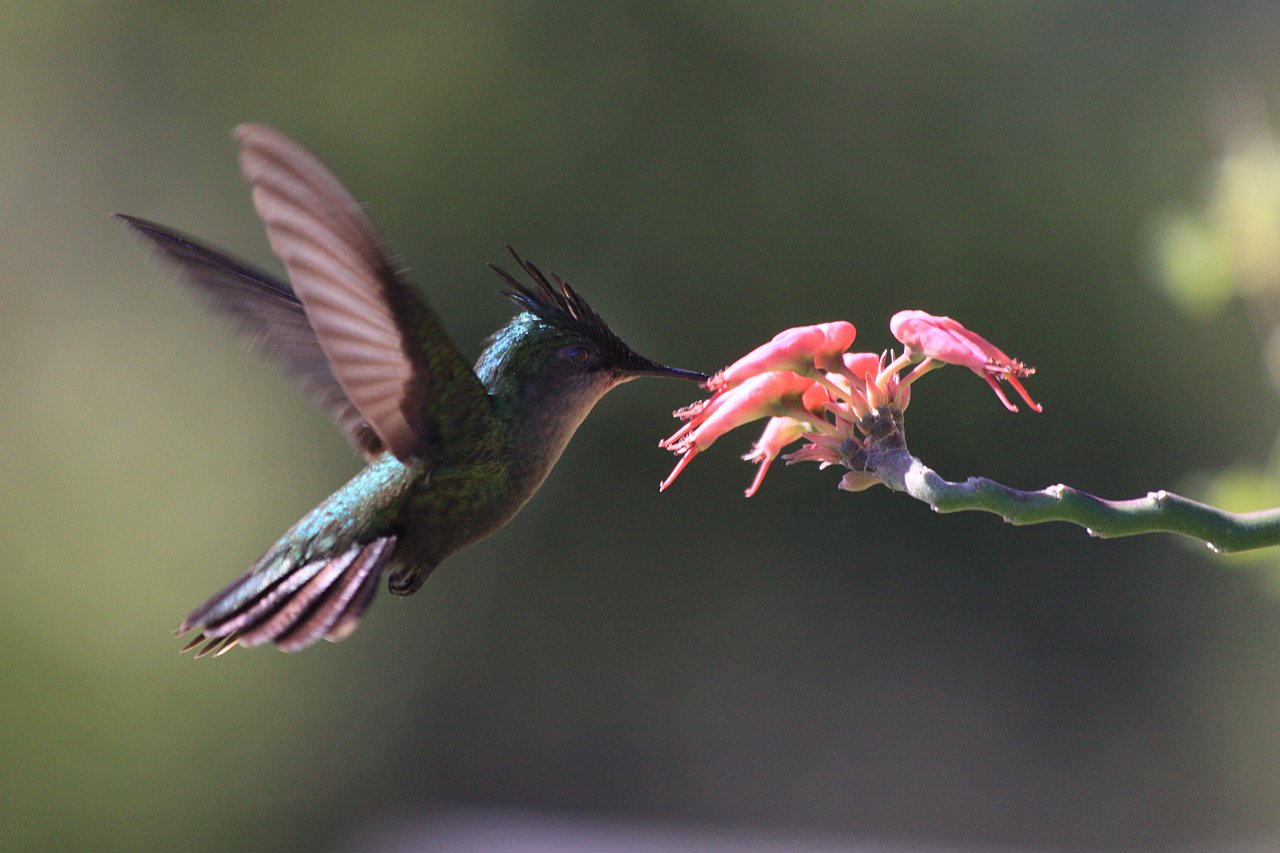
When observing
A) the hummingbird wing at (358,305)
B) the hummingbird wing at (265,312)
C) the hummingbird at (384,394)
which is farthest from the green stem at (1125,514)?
the hummingbird wing at (265,312)

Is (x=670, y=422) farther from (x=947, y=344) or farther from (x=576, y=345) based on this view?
(x=947, y=344)

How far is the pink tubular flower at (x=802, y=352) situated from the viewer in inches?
61.9

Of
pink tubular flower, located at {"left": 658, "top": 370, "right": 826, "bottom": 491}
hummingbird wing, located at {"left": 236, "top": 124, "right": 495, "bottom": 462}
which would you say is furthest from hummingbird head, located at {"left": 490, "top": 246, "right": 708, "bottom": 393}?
pink tubular flower, located at {"left": 658, "top": 370, "right": 826, "bottom": 491}

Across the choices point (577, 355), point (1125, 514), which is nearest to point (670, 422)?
point (577, 355)

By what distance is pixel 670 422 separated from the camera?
6914 mm

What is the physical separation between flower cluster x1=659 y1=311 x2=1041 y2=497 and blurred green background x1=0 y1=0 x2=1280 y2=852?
5010 millimetres

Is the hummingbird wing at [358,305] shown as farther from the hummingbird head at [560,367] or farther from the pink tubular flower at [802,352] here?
the pink tubular flower at [802,352]

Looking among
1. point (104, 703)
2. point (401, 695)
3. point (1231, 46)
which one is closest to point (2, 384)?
point (104, 703)

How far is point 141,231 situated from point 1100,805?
6220 millimetres

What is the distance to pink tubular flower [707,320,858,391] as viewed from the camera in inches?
61.9

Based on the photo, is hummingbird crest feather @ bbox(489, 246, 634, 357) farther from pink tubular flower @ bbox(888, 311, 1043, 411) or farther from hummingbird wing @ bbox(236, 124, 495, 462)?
pink tubular flower @ bbox(888, 311, 1043, 411)

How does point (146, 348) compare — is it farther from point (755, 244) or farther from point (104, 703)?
point (755, 244)

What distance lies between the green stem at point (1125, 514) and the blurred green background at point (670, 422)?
17.5 feet

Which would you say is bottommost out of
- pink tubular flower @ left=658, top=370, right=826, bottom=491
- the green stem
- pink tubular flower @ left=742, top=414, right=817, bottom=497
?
the green stem
